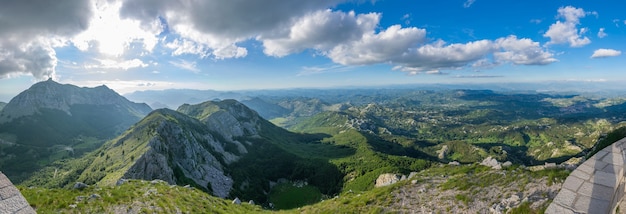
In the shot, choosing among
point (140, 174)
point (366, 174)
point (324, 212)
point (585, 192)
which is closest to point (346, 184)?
point (366, 174)

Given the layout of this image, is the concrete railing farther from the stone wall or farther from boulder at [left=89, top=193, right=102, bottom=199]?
boulder at [left=89, top=193, right=102, bottom=199]

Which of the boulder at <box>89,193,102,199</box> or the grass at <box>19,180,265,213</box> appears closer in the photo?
the grass at <box>19,180,265,213</box>

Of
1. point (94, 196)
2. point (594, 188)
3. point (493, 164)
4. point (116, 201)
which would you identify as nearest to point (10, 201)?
point (94, 196)

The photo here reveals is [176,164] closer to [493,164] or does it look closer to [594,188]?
[493,164]

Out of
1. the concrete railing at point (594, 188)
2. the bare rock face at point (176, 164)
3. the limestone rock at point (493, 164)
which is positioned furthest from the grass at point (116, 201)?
the bare rock face at point (176, 164)

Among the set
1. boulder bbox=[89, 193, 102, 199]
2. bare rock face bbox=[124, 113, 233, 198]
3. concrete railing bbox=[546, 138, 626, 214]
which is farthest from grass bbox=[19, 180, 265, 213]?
bare rock face bbox=[124, 113, 233, 198]

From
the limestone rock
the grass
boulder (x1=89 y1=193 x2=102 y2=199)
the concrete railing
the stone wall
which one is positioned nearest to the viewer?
the stone wall

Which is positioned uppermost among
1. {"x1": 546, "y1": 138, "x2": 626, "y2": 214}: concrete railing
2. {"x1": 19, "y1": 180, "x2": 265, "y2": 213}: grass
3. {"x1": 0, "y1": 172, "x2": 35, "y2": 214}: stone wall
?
{"x1": 0, "y1": 172, "x2": 35, "y2": 214}: stone wall
